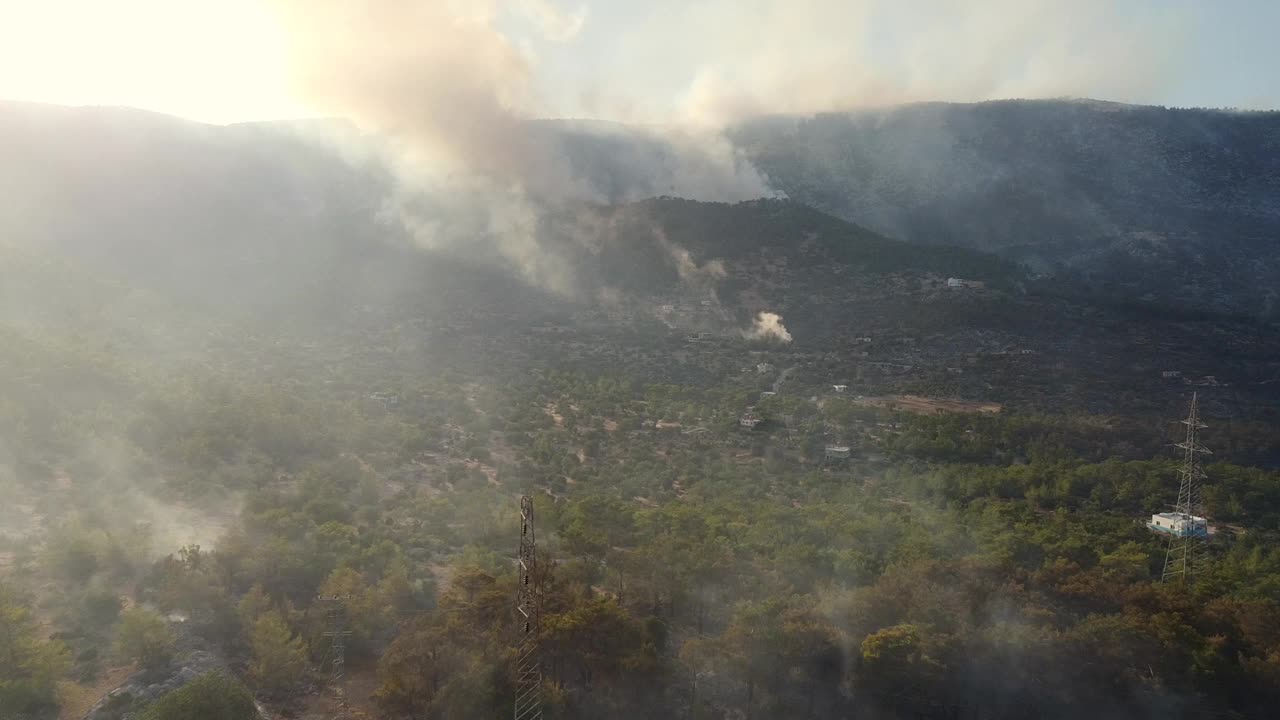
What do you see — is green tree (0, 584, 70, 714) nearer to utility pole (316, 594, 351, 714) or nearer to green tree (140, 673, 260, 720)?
green tree (140, 673, 260, 720)

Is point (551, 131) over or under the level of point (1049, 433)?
over

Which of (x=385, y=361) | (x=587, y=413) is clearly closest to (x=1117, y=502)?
(x=587, y=413)

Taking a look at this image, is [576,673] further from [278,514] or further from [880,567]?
[278,514]

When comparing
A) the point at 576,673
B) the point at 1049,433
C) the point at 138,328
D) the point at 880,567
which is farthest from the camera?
the point at 138,328

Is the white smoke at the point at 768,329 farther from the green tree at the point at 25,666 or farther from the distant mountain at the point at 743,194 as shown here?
the green tree at the point at 25,666

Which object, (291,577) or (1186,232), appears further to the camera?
(1186,232)

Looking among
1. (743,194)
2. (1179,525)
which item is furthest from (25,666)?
(743,194)
